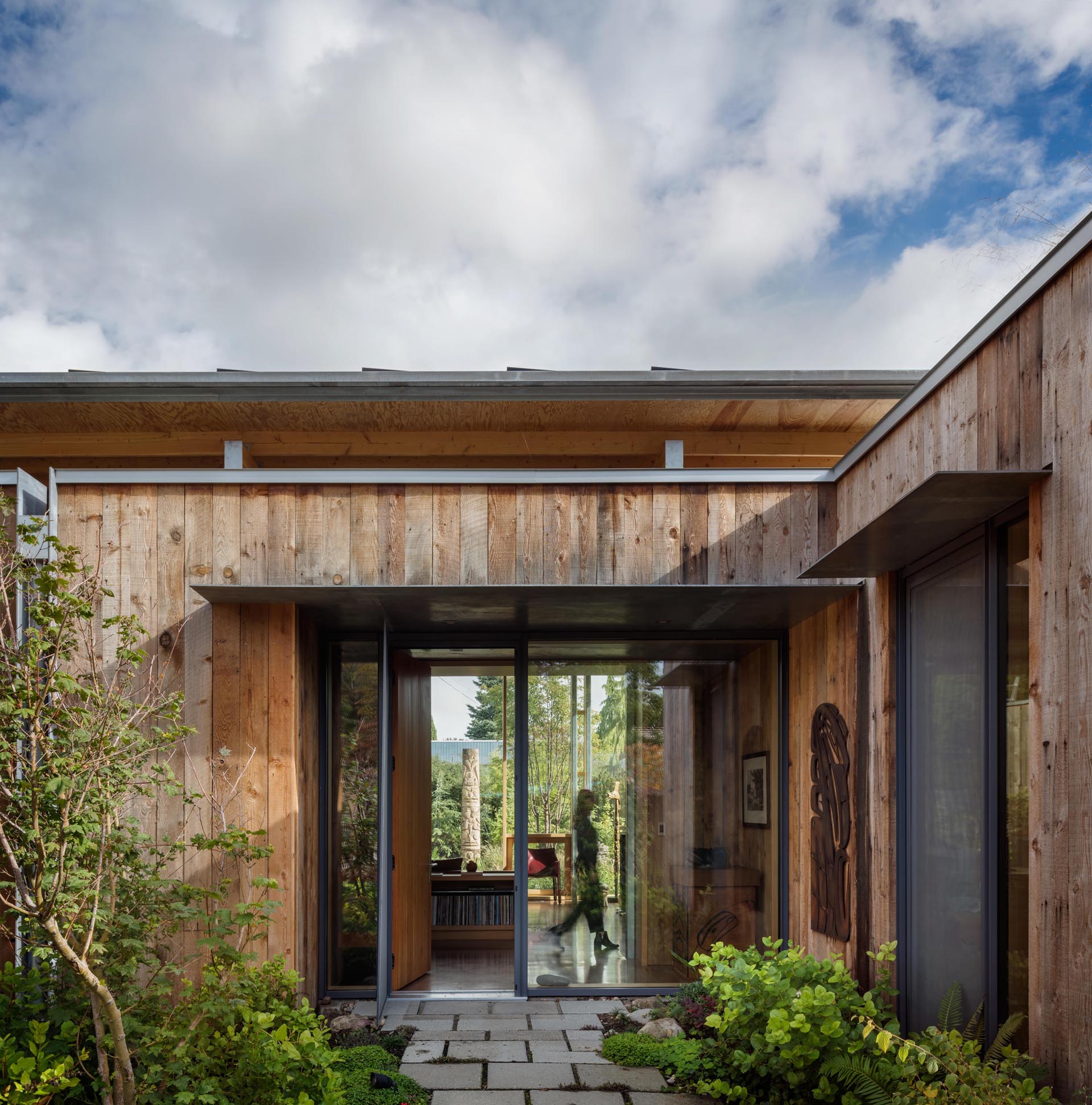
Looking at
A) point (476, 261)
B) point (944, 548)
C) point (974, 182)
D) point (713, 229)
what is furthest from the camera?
point (476, 261)

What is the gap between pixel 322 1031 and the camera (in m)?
4.19

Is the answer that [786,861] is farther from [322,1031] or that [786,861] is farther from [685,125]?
[685,125]

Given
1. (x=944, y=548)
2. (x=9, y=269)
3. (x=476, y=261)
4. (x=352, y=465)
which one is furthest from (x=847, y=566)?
(x=9, y=269)

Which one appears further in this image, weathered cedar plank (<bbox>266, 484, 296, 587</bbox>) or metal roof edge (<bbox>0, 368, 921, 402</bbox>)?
metal roof edge (<bbox>0, 368, 921, 402</bbox>)

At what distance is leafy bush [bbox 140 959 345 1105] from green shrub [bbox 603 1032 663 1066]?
1.55 meters

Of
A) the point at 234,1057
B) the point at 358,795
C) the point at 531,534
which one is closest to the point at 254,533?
the point at 531,534

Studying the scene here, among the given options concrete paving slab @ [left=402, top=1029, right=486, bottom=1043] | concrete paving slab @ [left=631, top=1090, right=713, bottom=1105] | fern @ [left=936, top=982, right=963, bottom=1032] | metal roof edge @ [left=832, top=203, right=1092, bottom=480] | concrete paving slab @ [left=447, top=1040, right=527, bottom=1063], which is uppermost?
metal roof edge @ [left=832, top=203, right=1092, bottom=480]

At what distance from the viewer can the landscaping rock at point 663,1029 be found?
5.19 m

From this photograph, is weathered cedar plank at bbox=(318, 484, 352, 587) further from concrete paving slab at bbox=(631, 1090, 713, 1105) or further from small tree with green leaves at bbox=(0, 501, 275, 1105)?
concrete paving slab at bbox=(631, 1090, 713, 1105)

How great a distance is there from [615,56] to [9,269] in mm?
14305

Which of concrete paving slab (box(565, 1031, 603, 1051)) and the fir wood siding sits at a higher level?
the fir wood siding

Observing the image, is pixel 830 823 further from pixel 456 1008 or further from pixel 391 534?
pixel 391 534

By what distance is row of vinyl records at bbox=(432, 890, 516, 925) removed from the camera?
270 inches

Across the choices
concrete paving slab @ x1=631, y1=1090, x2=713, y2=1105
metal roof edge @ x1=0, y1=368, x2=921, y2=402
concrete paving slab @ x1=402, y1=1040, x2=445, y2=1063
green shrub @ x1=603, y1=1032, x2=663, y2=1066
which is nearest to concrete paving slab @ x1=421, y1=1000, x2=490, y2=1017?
concrete paving slab @ x1=402, y1=1040, x2=445, y2=1063
